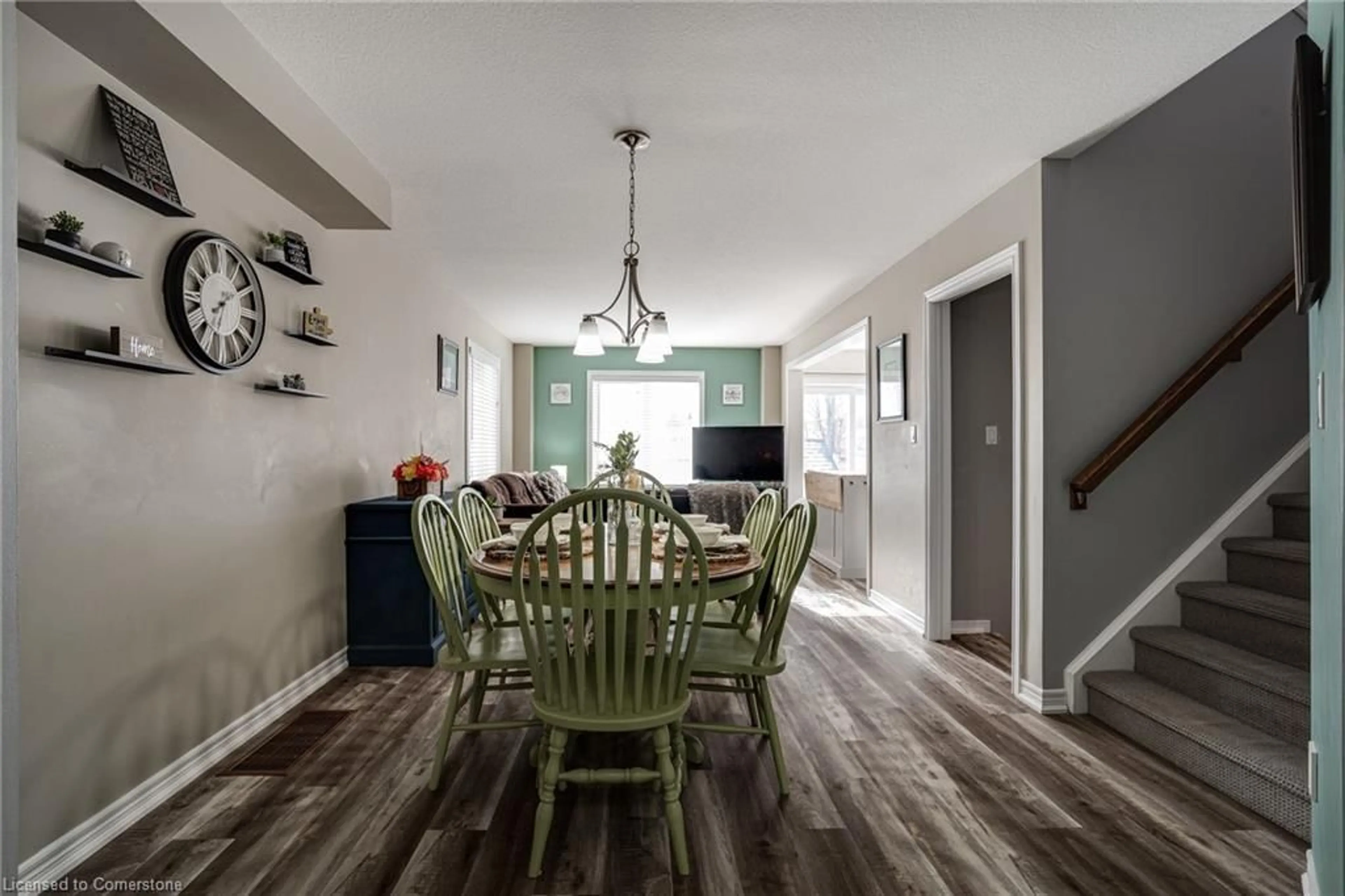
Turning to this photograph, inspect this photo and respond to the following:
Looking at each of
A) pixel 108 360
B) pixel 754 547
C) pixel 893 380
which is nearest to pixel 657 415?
pixel 893 380

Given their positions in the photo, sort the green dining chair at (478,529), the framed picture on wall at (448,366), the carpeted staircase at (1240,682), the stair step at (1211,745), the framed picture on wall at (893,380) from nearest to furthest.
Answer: the stair step at (1211,745) < the carpeted staircase at (1240,682) < the green dining chair at (478,529) < the framed picture on wall at (893,380) < the framed picture on wall at (448,366)

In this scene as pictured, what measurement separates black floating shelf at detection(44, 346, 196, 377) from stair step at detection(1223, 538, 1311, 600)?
4.00 m

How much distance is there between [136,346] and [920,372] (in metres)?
3.80

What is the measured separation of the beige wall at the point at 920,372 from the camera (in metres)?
2.96

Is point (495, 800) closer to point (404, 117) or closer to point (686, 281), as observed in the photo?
point (404, 117)

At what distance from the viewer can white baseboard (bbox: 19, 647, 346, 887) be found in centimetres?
172

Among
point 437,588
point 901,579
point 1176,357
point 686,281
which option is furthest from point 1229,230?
point 437,588

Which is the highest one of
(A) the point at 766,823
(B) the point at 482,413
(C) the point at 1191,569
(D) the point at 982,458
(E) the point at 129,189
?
(E) the point at 129,189

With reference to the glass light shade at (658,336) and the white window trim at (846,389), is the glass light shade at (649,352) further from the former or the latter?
the white window trim at (846,389)

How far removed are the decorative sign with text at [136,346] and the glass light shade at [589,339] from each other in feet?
5.48

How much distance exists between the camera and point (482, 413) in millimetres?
6590

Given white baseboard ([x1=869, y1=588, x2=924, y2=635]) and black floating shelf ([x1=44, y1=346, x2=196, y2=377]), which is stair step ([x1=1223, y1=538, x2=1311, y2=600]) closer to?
white baseboard ([x1=869, y1=588, x2=924, y2=635])

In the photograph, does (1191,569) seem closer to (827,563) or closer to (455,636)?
(455,636)

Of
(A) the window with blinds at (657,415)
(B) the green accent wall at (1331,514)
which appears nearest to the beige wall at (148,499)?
(B) the green accent wall at (1331,514)
